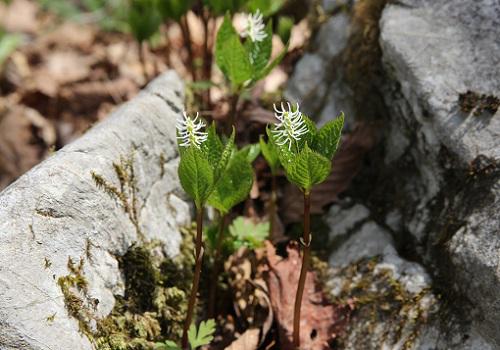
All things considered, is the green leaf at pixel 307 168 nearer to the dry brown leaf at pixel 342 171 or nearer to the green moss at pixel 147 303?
the green moss at pixel 147 303

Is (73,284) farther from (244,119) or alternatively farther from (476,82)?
(476,82)

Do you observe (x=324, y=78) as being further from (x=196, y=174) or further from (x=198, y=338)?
(x=198, y=338)

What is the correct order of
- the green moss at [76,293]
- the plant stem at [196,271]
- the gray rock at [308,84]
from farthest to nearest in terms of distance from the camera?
the gray rock at [308,84], the plant stem at [196,271], the green moss at [76,293]

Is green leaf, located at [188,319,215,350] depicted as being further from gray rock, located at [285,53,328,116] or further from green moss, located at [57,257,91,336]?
gray rock, located at [285,53,328,116]

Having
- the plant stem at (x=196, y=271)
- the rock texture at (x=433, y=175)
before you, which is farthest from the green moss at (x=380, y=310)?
the plant stem at (x=196, y=271)

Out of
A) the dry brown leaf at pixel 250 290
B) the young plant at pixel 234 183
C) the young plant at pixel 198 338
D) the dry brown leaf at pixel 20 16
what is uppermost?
the dry brown leaf at pixel 20 16

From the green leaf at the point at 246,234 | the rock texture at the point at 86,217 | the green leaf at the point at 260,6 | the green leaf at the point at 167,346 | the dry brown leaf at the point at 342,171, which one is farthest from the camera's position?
the green leaf at the point at 260,6

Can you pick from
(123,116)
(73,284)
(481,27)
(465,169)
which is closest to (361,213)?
(465,169)

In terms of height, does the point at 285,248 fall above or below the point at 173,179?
below
